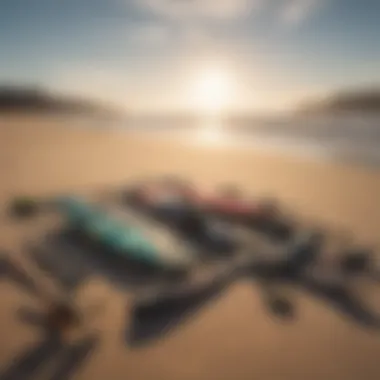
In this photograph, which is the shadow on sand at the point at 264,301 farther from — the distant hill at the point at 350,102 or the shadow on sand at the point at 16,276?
the distant hill at the point at 350,102

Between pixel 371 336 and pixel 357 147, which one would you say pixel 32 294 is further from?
pixel 357 147

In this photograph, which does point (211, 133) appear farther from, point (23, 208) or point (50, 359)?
point (50, 359)

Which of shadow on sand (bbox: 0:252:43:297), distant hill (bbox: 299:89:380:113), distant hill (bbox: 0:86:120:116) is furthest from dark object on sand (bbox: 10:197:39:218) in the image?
distant hill (bbox: 299:89:380:113)

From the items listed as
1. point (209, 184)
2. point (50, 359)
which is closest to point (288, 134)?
point (209, 184)

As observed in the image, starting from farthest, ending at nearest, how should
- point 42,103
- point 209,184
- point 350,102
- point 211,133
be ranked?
1. point 42,103
2. point 350,102
3. point 211,133
4. point 209,184

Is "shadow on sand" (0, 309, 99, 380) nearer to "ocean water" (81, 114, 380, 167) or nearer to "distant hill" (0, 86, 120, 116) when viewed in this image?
"ocean water" (81, 114, 380, 167)

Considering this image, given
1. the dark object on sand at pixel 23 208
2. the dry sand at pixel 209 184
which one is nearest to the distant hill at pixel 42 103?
the dry sand at pixel 209 184

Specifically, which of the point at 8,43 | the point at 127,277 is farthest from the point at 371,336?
the point at 8,43
